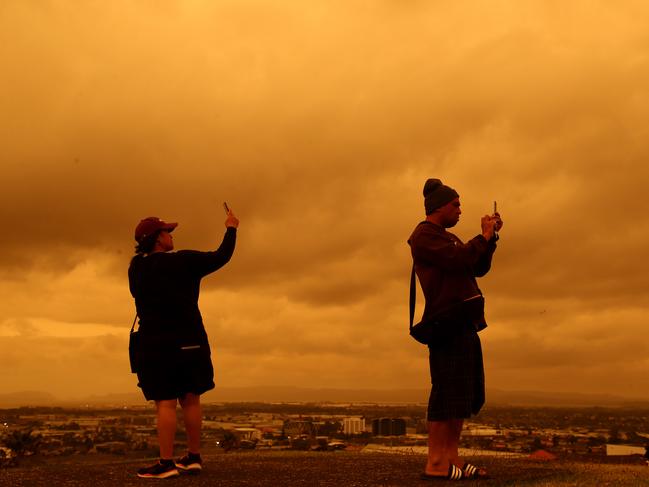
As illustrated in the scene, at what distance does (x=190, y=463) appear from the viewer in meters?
6.83

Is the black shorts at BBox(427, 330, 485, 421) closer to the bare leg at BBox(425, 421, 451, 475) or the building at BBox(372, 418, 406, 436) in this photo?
the bare leg at BBox(425, 421, 451, 475)

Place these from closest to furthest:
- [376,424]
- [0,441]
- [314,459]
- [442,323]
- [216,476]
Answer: [442,323] < [216,476] < [314,459] < [376,424] < [0,441]

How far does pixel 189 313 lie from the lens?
6.80m

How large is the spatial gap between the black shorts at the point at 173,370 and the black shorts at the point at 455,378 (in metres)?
1.92

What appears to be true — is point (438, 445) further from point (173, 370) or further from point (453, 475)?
point (173, 370)

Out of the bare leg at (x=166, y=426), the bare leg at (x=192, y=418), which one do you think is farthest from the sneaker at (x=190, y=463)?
the bare leg at (x=166, y=426)

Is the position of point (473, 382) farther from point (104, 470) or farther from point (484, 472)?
point (104, 470)

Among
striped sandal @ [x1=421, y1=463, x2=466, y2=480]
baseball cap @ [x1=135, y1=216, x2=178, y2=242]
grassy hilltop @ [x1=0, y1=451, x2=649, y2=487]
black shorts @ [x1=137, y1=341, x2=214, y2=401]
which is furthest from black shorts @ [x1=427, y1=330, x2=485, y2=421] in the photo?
baseball cap @ [x1=135, y1=216, x2=178, y2=242]

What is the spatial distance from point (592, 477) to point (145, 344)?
12.9 ft

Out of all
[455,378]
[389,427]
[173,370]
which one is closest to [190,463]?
[173,370]

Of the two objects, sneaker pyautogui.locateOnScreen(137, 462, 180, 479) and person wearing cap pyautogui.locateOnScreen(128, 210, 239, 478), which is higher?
person wearing cap pyautogui.locateOnScreen(128, 210, 239, 478)

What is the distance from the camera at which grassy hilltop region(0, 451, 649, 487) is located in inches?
244

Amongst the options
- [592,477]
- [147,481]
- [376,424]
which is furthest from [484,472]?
[376,424]

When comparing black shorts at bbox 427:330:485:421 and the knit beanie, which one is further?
the knit beanie
